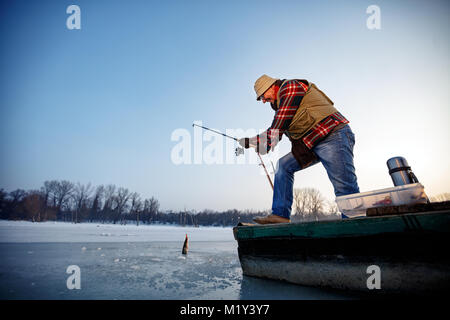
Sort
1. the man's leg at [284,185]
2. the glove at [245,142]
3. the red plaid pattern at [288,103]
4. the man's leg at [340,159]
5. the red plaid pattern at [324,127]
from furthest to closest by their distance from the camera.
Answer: the glove at [245,142], the man's leg at [284,185], the red plaid pattern at [288,103], the red plaid pattern at [324,127], the man's leg at [340,159]

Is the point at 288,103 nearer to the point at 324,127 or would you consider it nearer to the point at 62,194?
the point at 324,127

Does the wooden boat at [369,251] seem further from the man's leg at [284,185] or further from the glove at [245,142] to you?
the glove at [245,142]

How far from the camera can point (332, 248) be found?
4.91 feet

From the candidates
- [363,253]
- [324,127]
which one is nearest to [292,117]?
[324,127]

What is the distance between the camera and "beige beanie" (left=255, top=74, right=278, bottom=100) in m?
2.67

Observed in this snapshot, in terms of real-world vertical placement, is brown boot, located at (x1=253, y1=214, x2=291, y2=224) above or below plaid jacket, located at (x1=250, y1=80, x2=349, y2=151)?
below

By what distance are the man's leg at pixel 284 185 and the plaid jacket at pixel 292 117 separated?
34 cm

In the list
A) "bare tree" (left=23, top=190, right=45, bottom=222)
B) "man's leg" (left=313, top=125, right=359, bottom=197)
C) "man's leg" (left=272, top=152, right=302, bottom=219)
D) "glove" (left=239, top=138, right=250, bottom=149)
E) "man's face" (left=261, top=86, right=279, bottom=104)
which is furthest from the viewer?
"bare tree" (left=23, top=190, right=45, bottom=222)

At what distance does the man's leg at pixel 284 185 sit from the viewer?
2.47m

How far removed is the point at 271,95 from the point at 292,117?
0.56m

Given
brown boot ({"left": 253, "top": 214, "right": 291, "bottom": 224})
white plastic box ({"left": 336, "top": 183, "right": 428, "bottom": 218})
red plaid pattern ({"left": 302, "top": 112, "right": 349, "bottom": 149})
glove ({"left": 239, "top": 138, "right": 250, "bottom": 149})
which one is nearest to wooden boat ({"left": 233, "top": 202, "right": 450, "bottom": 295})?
white plastic box ({"left": 336, "top": 183, "right": 428, "bottom": 218})

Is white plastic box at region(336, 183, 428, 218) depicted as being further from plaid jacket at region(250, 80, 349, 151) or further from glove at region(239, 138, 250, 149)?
glove at region(239, 138, 250, 149)

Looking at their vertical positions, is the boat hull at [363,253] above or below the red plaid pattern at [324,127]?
below

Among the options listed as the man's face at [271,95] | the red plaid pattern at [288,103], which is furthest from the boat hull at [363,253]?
the man's face at [271,95]
